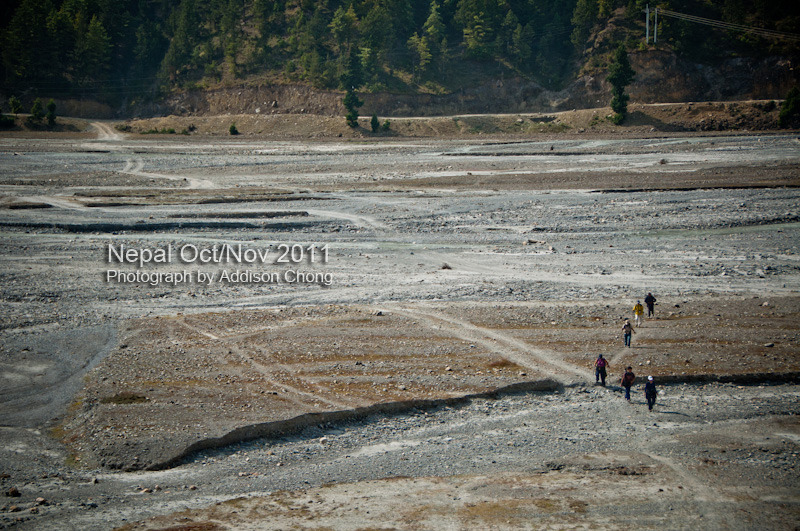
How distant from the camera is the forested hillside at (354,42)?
8244 centimetres

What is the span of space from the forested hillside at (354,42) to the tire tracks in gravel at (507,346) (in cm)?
6258

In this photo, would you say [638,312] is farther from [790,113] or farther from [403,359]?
[790,113]

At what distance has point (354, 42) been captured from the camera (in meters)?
87.1

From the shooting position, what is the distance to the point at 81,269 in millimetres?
27406

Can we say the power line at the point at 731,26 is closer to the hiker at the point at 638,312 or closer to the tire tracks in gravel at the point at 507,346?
the hiker at the point at 638,312

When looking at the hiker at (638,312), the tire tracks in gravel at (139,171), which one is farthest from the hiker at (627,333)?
the tire tracks in gravel at (139,171)

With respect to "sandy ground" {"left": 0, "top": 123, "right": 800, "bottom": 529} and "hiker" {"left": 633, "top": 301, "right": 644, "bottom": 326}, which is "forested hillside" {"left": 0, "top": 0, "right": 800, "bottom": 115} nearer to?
"sandy ground" {"left": 0, "top": 123, "right": 800, "bottom": 529}

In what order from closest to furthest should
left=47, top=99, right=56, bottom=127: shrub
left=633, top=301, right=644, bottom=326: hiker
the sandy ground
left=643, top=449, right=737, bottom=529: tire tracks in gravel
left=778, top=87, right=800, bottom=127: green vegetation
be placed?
left=643, top=449, right=737, bottom=529: tire tracks in gravel
the sandy ground
left=633, top=301, right=644, bottom=326: hiker
left=778, top=87, right=800, bottom=127: green vegetation
left=47, top=99, right=56, bottom=127: shrub

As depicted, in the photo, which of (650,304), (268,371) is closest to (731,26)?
(650,304)

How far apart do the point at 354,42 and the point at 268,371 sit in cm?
7667

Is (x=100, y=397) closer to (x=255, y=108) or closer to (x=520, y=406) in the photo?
(x=520, y=406)

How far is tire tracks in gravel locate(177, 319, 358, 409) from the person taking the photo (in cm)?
1577

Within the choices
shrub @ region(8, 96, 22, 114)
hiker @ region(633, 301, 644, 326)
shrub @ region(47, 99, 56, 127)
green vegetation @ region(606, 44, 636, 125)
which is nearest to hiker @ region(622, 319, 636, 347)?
hiker @ region(633, 301, 644, 326)

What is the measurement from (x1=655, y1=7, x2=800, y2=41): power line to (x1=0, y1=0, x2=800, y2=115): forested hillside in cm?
71
